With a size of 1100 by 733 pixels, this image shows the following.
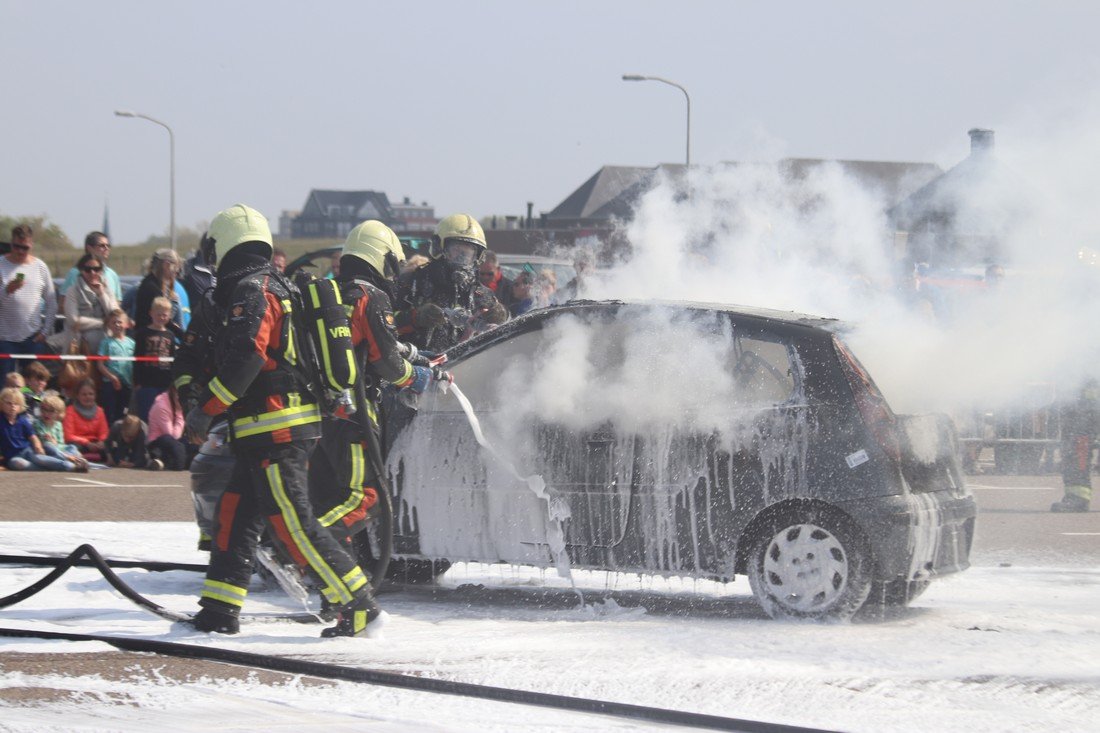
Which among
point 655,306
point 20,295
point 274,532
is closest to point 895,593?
point 655,306

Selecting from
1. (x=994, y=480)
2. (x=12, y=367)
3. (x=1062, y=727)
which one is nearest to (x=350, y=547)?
(x=1062, y=727)

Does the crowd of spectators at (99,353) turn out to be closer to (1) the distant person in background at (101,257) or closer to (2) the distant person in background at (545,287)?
(1) the distant person in background at (101,257)

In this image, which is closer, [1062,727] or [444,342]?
[1062,727]

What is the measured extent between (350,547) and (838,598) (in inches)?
94.4

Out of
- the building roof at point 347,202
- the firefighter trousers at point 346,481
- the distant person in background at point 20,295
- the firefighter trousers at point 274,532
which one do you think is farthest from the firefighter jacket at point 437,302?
the building roof at point 347,202

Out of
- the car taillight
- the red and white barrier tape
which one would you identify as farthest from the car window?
the red and white barrier tape

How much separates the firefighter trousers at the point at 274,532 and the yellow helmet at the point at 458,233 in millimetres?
3082

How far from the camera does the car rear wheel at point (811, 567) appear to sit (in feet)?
21.1

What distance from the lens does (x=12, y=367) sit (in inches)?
505

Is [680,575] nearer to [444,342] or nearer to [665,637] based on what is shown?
[665,637]

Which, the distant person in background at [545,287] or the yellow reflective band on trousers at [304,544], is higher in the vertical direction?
the distant person in background at [545,287]

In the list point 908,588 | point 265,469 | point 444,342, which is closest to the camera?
point 265,469

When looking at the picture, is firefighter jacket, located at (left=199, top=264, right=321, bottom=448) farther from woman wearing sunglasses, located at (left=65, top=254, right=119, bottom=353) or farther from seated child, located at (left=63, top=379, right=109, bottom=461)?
woman wearing sunglasses, located at (left=65, top=254, right=119, bottom=353)

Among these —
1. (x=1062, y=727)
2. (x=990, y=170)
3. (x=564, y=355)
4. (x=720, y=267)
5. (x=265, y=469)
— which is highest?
(x=990, y=170)
